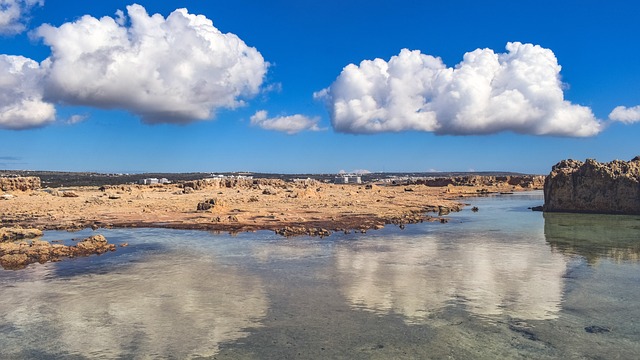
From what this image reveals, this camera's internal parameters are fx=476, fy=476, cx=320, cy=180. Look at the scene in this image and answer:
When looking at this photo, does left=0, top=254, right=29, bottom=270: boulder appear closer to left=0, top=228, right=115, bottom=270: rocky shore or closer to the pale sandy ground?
left=0, top=228, right=115, bottom=270: rocky shore

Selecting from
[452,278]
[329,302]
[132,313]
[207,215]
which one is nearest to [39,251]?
[132,313]

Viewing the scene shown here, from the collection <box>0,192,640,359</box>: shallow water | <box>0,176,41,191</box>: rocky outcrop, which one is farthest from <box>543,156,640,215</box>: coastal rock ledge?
<box>0,176,41,191</box>: rocky outcrop

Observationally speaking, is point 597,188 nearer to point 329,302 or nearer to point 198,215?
point 198,215

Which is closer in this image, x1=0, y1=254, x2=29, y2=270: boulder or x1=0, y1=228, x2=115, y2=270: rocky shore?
x1=0, y1=254, x2=29, y2=270: boulder

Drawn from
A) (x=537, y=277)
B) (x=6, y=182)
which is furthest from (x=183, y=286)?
(x=6, y=182)

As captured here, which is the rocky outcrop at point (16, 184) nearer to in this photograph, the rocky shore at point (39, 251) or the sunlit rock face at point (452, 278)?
the rocky shore at point (39, 251)

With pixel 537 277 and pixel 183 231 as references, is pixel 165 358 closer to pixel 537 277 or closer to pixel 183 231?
pixel 537 277
